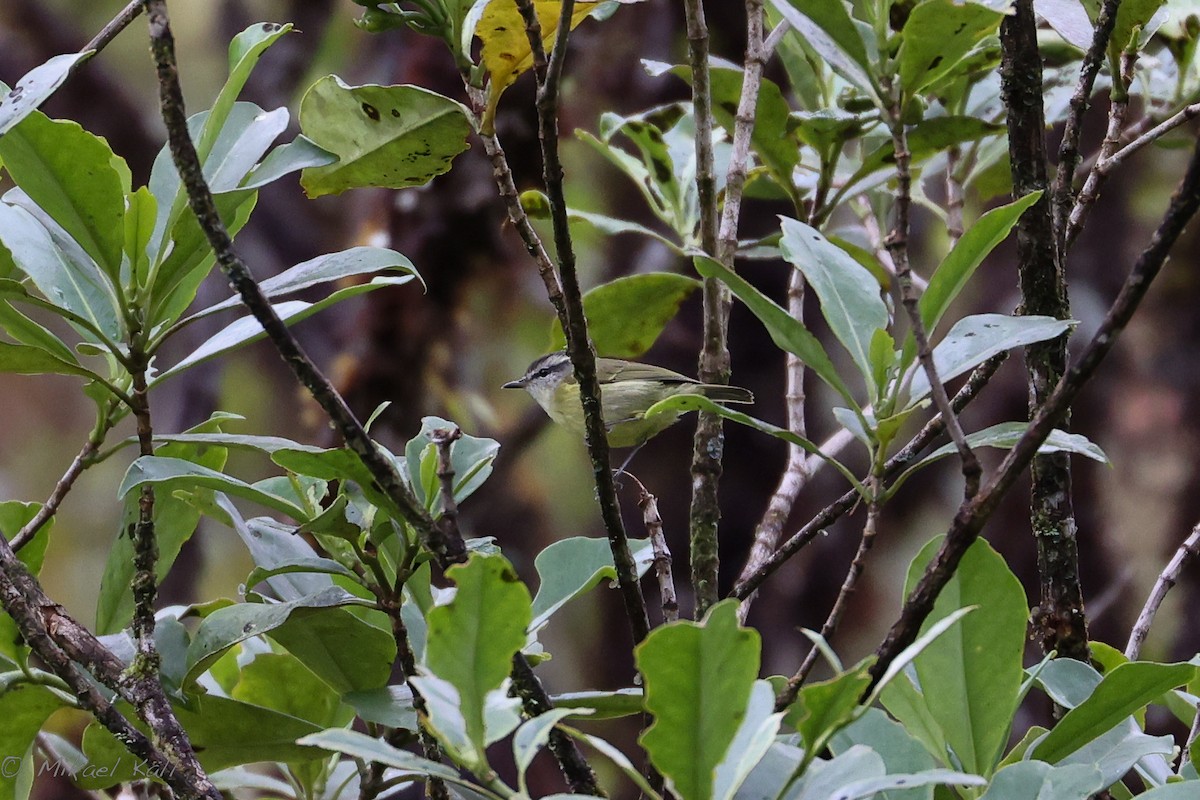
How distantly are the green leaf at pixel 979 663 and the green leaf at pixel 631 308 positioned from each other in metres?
0.81

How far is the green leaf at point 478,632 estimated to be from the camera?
758mm

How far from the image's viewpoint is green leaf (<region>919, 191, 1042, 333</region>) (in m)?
0.97

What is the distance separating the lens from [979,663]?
3.16 ft

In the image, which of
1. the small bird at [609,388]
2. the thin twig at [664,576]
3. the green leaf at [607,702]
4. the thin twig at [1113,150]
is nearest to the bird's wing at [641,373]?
the small bird at [609,388]

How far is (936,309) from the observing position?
3.32ft

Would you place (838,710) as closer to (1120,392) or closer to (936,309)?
(936,309)

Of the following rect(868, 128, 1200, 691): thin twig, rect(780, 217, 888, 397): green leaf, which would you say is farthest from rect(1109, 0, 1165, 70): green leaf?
rect(868, 128, 1200, 691): thin twig

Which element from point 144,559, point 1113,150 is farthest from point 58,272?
point 1113,150

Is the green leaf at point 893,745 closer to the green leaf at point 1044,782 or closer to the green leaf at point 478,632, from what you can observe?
the green leaf at point 1044,782

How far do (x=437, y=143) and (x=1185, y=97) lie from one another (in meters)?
1.37

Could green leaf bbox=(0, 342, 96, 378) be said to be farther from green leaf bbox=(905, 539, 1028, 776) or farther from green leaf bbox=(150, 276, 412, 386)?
green leaf bbox=(905, 539, 1028, 776)

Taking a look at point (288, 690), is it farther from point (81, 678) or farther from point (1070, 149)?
point (1070, 149)

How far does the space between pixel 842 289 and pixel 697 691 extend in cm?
50

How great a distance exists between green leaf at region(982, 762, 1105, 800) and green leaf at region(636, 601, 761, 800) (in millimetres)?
281
